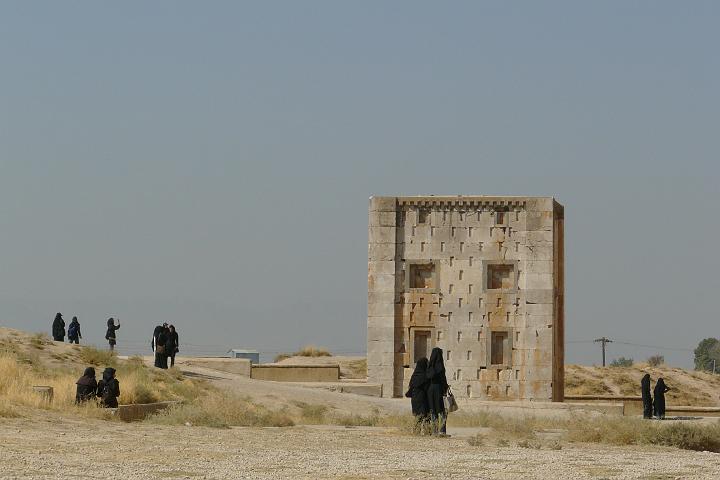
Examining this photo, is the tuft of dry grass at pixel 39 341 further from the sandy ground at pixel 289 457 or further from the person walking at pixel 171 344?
the sandy ground at pixel 289 457

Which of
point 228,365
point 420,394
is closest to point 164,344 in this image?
point 228,365

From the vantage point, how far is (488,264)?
140 feet

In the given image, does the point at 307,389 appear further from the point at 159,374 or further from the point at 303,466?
the point at 303,466

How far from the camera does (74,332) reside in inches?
1676

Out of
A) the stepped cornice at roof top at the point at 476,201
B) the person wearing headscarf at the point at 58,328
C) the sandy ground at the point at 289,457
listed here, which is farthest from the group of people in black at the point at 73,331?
the sandy ground at the point at 289,457

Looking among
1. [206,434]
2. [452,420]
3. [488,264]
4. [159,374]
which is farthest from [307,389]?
[206,434]

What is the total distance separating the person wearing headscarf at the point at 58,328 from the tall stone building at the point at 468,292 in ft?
32.0

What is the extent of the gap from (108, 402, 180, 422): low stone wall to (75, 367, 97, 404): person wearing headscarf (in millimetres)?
564

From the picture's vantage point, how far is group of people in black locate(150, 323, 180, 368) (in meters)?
36.8

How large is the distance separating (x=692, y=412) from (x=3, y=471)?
32.7m

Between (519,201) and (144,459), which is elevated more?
(519,201)

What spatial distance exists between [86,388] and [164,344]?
12601mm

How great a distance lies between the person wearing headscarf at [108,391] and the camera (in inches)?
961

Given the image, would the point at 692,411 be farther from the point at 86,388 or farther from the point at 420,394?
the point at 86,388
